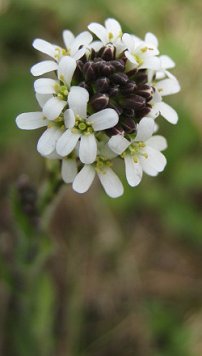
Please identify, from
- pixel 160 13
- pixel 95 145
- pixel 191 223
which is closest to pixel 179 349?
pixel 191 223

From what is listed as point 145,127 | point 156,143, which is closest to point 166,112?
point 156,143

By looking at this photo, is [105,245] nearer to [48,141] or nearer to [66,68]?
[48,141]

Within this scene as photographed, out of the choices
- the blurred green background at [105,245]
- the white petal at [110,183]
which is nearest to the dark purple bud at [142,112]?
the white petal at [110,183]

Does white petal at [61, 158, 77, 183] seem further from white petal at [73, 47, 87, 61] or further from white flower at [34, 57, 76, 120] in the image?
white petal at [73, 47, 87, 61]

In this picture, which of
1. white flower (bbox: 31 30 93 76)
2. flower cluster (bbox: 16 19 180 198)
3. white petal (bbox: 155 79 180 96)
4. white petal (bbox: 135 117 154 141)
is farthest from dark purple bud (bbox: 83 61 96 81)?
white petal (bbox: 155 79 180 96)

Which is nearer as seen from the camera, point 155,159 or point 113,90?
point 113,90

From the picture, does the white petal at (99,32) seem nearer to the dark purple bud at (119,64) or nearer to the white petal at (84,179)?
the dark purple bud at (119,64)
